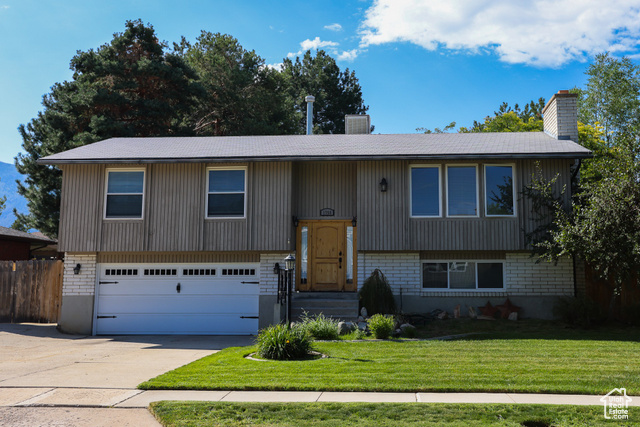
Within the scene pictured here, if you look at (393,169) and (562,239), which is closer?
(562,239)

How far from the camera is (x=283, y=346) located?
31.0 ft

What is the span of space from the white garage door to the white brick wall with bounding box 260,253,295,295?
27cm

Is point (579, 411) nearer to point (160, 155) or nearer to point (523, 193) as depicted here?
point (523, 193)

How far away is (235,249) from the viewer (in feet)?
49.0

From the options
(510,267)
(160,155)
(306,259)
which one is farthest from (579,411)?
(160,155)

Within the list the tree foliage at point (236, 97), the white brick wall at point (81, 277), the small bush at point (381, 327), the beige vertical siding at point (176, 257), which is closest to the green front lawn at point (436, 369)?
the small bush at point (381, 327)

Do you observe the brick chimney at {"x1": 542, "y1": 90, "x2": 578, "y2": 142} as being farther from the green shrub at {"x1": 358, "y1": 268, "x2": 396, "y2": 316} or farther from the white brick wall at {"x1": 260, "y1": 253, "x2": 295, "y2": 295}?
the white brick wall at {"x1": 260, "y1": 253, "x2": 295, "y2": 295}

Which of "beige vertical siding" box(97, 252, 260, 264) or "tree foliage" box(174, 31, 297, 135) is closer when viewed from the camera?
"beige vertical siding" box(97, 252, 260, 264)

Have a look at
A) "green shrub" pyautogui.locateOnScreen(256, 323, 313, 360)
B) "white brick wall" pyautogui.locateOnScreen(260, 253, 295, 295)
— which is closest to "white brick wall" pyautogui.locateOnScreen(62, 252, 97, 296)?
"white brick wall" pyautogui.locateOnScreen(260, 253, 295, 295)

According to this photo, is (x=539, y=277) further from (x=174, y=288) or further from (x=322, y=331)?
(x=174, y=288)

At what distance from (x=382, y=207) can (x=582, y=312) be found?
542 cm

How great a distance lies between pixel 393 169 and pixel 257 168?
12.1 ft

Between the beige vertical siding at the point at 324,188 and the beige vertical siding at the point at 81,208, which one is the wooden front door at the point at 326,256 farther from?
the beige vertical siding at the point at 81,208

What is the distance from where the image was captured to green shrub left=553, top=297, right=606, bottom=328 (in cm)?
1306
